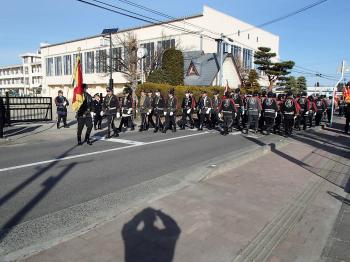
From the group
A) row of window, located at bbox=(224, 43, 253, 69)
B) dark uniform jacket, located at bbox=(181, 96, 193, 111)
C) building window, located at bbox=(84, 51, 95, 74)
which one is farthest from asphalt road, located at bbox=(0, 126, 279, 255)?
building window, located at bbox=(84, 51, 95, 74)

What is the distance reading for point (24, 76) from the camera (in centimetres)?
10850

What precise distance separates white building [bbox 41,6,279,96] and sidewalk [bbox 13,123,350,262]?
2980 cm

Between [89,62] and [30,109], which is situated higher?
[89,62]

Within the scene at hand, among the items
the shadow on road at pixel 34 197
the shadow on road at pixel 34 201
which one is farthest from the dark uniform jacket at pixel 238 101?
the shadow on road at pixel 34 201

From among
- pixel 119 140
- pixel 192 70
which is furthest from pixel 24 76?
pixel 119 140

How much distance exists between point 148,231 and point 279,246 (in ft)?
5.52

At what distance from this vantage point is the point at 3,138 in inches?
486

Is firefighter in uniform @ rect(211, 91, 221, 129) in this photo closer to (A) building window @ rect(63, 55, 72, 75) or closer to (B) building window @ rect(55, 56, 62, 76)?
(A) building window @ rect(63, 55, 72, 75)

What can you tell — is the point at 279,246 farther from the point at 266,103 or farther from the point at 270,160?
the point at 266,103

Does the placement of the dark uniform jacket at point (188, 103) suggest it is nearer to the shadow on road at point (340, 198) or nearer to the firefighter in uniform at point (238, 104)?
the firefighter in uniform at point (238, 104)

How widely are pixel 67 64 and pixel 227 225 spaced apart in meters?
71.4

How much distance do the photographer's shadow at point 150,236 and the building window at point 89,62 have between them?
6155cm

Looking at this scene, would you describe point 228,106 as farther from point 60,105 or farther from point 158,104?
point 60,105

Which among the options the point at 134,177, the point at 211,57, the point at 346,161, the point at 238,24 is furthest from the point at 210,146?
the point at 238,24
